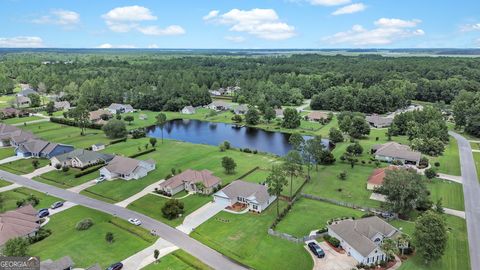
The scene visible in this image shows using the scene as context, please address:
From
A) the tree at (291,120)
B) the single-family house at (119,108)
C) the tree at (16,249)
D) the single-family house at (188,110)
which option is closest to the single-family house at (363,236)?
the tree at (16,249)

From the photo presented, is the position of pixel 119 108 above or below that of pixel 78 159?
above

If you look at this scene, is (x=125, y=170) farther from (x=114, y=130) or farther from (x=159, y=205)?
(x=114, y=130)

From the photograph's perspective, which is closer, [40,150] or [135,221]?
[135,221]

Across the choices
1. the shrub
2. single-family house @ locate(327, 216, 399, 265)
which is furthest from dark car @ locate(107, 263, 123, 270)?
single-family house @ locate(327, 216, 399, 265)

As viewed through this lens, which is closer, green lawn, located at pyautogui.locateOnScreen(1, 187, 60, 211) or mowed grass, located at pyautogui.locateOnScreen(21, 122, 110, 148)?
green lawn, located at pyautogui.locateOnScreen(1, 187, 60, 211)

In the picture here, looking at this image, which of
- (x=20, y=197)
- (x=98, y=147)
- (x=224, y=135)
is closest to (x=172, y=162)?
(x=98, y=147)

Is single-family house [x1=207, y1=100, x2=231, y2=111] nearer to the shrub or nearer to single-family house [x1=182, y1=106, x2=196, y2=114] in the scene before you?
single-family house [x1=182, y1=106, x2=196, y2=114]

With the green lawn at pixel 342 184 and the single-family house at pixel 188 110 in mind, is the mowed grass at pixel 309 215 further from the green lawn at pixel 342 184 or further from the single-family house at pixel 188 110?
Result: the single-family house at pixel 188 110
